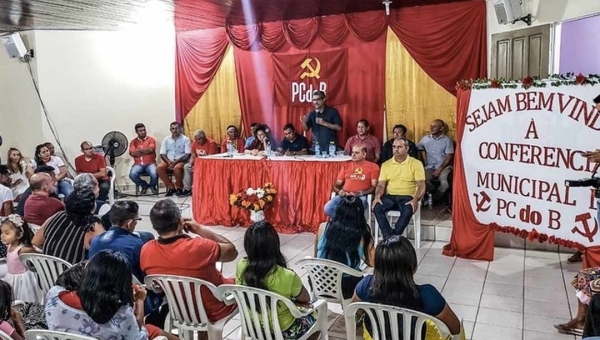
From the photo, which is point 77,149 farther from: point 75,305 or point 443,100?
point 75,305

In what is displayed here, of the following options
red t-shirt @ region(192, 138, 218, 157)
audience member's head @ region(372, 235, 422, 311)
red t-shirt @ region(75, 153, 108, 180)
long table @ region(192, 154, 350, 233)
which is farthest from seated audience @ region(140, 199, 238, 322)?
red t-shirt @ region(192, 138, 218, 157)

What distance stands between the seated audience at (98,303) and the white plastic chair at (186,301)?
0.54 meters

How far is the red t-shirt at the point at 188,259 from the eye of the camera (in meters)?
2.68

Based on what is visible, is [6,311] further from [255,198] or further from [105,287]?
[255,198]

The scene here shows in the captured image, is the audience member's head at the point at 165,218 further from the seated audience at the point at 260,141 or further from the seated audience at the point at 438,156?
A: the seated audience at the point at 438,156

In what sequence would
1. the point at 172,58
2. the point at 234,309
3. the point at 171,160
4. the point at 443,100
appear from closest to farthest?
the point at 234,309 < the point at 443,100 < the point at 171,160 < the point at 172,58

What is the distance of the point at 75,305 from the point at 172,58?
719cm

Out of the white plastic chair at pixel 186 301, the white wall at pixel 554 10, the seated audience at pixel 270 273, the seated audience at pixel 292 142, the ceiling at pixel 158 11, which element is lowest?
the white plastic chair at pixel 186 301

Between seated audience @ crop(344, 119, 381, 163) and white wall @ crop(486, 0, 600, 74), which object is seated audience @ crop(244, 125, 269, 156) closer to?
seated audience @ crop(344, 119, 381, 163)

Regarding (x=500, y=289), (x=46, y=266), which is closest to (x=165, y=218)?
(x=46, y=266)

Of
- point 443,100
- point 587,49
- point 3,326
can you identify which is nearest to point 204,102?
point 443,100

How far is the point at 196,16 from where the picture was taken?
6992mm

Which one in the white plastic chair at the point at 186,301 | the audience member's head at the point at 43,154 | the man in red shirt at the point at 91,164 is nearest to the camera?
the white plastic chair at the point at 186,301

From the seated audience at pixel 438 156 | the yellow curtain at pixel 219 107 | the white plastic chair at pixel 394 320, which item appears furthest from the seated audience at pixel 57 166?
the white plastic chair at pixel 394 320
